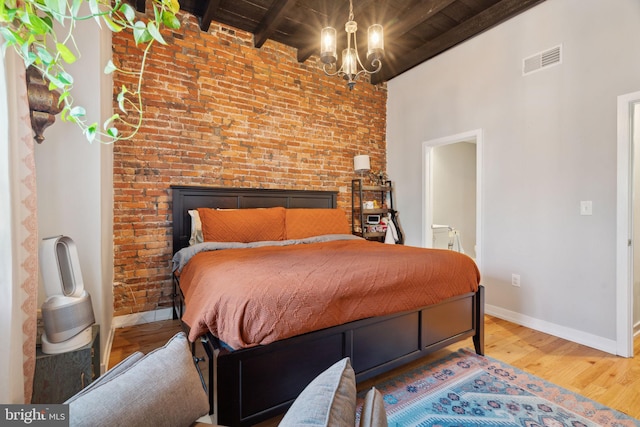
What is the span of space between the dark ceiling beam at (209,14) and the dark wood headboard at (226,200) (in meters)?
1.73

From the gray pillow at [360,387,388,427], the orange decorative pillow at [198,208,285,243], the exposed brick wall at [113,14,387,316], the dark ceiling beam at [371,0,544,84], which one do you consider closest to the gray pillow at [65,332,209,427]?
the gray pillow at [360,387,388,427]

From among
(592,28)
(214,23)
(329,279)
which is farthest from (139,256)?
(592,28)

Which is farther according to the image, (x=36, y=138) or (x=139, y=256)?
(x=139, y=256)

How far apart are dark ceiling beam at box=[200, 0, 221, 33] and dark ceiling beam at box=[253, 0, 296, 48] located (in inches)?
19.7

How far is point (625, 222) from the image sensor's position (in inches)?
90.1

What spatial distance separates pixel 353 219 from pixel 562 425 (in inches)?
121

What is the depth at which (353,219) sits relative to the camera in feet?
14.3

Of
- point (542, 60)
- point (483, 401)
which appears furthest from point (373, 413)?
point (542, 60)

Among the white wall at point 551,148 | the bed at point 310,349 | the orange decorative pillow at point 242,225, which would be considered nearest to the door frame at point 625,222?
the white wall at point 551,148

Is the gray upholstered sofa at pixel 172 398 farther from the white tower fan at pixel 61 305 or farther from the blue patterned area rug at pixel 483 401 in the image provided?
the blue patterned area rug at pixel 483 401

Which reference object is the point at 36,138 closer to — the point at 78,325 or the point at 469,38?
the point at 78,325

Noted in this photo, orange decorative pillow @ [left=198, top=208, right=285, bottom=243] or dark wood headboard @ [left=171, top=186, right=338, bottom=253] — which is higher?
dark wood headboard @ [left=171, top=186, right=338, bottom=253]

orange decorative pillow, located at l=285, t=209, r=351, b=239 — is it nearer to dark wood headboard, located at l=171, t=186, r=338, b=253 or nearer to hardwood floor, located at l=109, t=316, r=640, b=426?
dark wood headboard, located at l=171, t=186, r=338, b=253

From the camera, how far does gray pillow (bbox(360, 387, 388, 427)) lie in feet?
1.84
